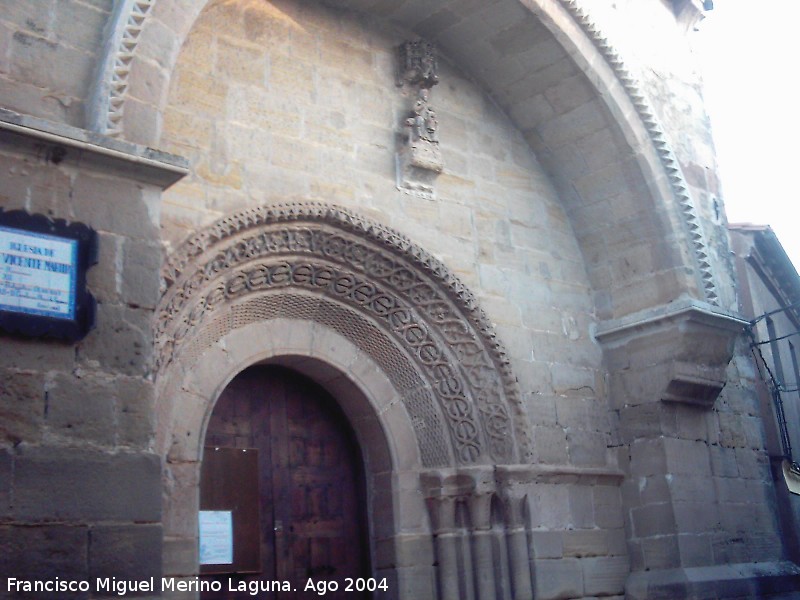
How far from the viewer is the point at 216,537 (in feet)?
17.8

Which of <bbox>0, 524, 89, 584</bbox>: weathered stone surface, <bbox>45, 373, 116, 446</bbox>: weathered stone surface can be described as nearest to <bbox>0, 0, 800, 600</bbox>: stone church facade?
<bbox>45, 373, 116, 446</bbox>: weathered stone surface

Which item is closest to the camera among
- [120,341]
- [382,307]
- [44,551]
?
[44,551]

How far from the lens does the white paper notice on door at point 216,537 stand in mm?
5348

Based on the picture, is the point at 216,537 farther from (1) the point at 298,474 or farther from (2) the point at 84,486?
(2) the point at 84,486

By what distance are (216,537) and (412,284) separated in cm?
192

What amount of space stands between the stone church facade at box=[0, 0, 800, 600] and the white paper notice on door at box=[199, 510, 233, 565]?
0.25 m

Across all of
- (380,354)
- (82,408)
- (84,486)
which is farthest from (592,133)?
(84,486)

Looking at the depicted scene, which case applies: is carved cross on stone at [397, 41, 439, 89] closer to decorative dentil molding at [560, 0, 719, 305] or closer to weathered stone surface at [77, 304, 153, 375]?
decorative dentil molding at [560, 0, 719, 305]

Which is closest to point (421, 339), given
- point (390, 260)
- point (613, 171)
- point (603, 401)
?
point (390, 260)

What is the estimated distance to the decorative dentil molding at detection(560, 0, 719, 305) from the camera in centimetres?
692

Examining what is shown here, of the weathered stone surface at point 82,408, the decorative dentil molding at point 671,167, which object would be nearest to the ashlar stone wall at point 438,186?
the decorative dentil molding at point 671,167

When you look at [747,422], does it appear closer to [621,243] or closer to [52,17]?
[621,243]

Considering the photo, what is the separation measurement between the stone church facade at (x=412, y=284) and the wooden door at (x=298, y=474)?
23 millimetres

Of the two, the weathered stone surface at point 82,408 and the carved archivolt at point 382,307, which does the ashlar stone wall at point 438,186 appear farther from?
the weathered stone surface at point 82,408
